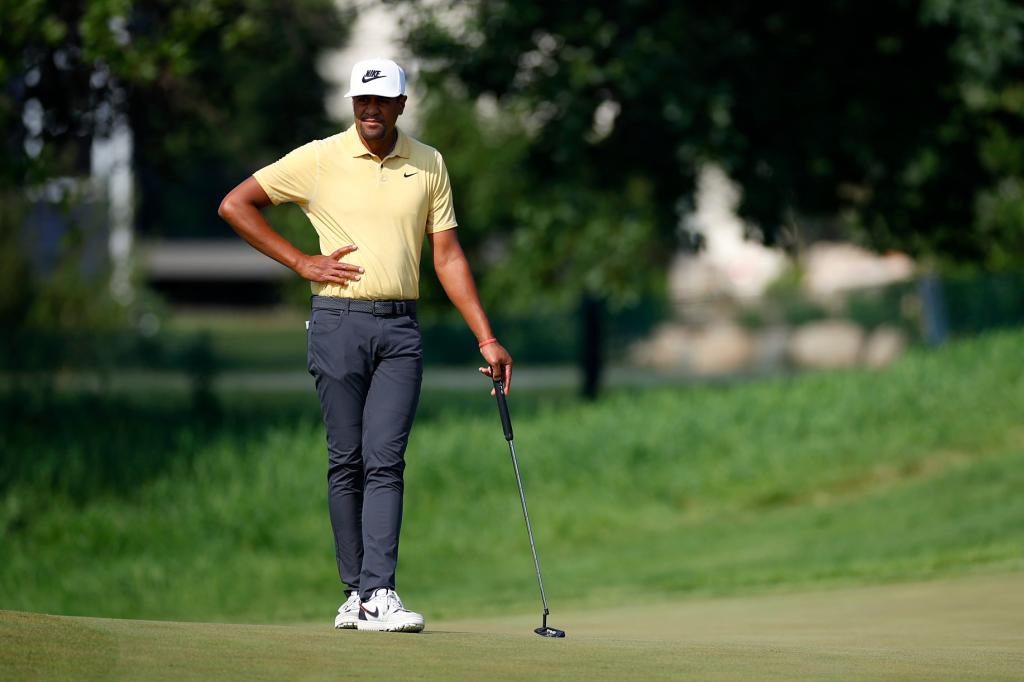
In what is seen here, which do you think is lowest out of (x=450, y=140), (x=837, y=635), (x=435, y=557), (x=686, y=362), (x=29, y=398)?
(x=837, y=635)

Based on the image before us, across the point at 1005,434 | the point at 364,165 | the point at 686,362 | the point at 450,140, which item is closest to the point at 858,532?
the point at 1005,434

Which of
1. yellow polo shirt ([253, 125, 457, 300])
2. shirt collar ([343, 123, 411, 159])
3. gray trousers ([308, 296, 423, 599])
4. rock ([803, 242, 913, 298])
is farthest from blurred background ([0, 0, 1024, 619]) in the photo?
rock ([803, 242, 913, 298])

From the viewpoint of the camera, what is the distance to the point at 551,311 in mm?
19469

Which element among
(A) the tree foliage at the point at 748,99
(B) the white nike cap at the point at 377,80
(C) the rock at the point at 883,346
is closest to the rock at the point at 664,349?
(A) the tree foliage at the point at 748,99

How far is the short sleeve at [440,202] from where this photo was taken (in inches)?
240

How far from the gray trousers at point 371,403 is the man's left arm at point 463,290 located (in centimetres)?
26

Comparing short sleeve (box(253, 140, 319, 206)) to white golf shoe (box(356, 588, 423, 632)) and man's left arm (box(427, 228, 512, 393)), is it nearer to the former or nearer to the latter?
man's left arm (box(427, 228, 512, 393))

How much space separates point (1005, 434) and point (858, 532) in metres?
3.35

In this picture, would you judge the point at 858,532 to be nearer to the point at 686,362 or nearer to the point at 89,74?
the point at 686,362

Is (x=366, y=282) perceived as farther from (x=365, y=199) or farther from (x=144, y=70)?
(x=144, y=70)

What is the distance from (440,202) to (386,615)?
5.00 feet

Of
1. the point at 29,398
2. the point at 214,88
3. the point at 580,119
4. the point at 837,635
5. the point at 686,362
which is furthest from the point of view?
the point at 686,362

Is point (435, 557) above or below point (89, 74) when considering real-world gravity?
below

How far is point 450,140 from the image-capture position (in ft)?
110
